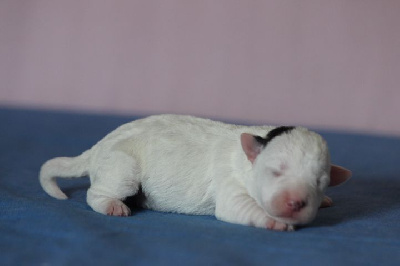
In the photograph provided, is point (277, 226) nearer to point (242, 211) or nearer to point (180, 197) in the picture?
point (242, 211)

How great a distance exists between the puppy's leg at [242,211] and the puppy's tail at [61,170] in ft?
2.18

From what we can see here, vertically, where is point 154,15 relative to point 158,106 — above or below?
above

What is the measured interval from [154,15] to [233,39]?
0.65 metres

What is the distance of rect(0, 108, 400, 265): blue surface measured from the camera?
1692mm

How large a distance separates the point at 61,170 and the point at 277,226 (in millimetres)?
1008

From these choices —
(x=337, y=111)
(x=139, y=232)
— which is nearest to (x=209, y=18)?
(x=337, y=111)

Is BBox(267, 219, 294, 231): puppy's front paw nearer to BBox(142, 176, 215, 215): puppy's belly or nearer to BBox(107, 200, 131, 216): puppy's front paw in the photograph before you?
BBox(142, 176, 215, 215): puppy's belly

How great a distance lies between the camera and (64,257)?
1664 mm

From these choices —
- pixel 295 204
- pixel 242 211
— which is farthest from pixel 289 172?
pixel 242 211

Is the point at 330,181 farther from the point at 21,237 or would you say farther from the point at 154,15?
the point at 154,15

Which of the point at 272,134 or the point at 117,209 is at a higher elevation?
the point at 272,134

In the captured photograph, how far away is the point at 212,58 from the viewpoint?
512 cm

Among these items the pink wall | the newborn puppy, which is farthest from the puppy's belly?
the pink wall

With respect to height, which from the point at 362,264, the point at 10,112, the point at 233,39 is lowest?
the point at 10,112
